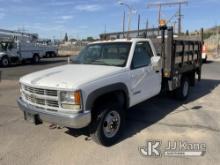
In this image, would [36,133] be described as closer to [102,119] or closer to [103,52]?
[102,119]

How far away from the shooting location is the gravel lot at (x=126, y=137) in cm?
425

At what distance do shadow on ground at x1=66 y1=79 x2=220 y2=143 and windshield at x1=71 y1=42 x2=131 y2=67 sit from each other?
1.45 metres

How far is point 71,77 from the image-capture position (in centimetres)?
443

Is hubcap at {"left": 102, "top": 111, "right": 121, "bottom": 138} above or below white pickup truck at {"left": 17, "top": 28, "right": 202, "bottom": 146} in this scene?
below

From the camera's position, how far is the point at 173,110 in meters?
7.04

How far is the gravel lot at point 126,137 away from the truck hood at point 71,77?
1173 mm

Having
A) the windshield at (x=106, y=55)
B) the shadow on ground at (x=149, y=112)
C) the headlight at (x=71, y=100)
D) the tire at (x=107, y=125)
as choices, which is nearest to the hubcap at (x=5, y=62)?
the shadow on ground at (x=149, y=112)

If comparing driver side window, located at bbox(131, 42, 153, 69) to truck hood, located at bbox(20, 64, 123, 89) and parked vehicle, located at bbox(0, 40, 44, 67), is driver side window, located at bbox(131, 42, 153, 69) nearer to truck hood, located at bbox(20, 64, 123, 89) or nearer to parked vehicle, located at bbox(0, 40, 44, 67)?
truck hood, located at bbox(20, 64, 123, 89)

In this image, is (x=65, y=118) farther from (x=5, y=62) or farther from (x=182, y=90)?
(x=5, y=62)

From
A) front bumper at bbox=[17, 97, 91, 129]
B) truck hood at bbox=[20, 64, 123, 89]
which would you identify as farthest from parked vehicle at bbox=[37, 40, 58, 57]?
front bumper at bbox=[17, 97, 91, 129]

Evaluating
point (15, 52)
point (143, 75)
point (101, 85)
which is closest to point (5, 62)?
point (15, 52)

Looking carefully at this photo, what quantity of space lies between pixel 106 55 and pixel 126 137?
5.83 feet

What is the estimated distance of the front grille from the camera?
168 inches

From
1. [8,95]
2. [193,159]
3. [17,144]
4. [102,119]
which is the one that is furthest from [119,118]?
[8,95]
